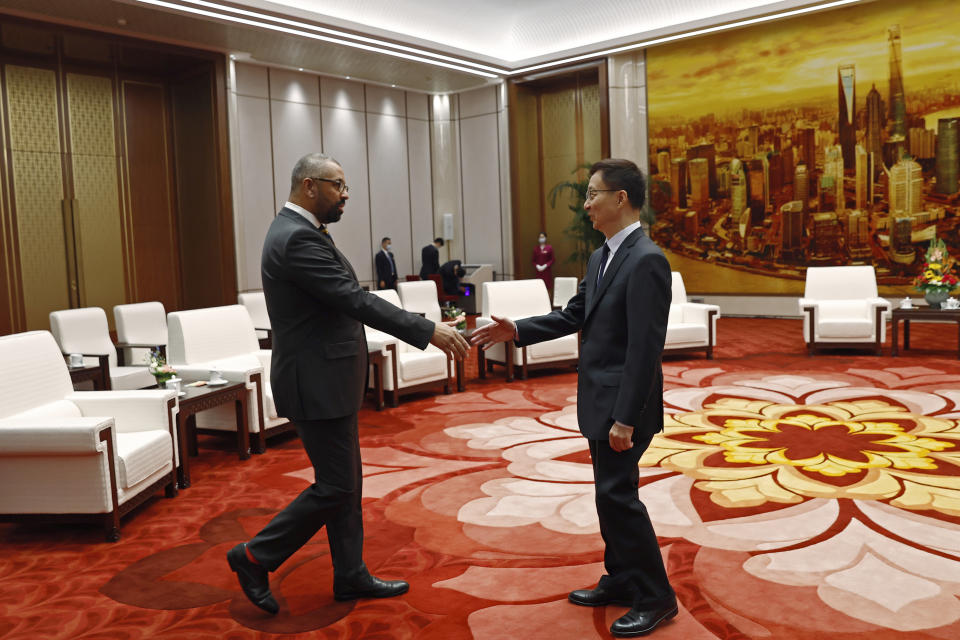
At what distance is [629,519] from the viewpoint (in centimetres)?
254

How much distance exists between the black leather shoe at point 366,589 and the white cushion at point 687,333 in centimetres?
606

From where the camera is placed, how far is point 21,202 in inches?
404

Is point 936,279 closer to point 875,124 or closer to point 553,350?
point 875,124

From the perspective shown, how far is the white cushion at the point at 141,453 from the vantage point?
3.84 m

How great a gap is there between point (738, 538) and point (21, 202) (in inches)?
404

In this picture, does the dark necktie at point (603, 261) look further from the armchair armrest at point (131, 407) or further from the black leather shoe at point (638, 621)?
the armchair armrest at point (131, 407)

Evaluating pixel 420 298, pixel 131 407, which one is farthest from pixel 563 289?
pixel 131 407

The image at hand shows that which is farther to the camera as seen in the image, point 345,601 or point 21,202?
point 21,202

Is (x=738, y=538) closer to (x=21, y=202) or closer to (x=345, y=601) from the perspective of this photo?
(x=345, y=601)

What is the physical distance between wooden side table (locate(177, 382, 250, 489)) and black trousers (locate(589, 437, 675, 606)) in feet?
9.36

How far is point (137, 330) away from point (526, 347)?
390 cm

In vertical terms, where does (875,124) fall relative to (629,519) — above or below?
above

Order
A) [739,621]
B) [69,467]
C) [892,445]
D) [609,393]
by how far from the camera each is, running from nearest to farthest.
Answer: [609,393], [739,621], [69,467], [892,445]

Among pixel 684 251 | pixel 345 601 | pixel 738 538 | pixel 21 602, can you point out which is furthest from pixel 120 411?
pixel 684 251
